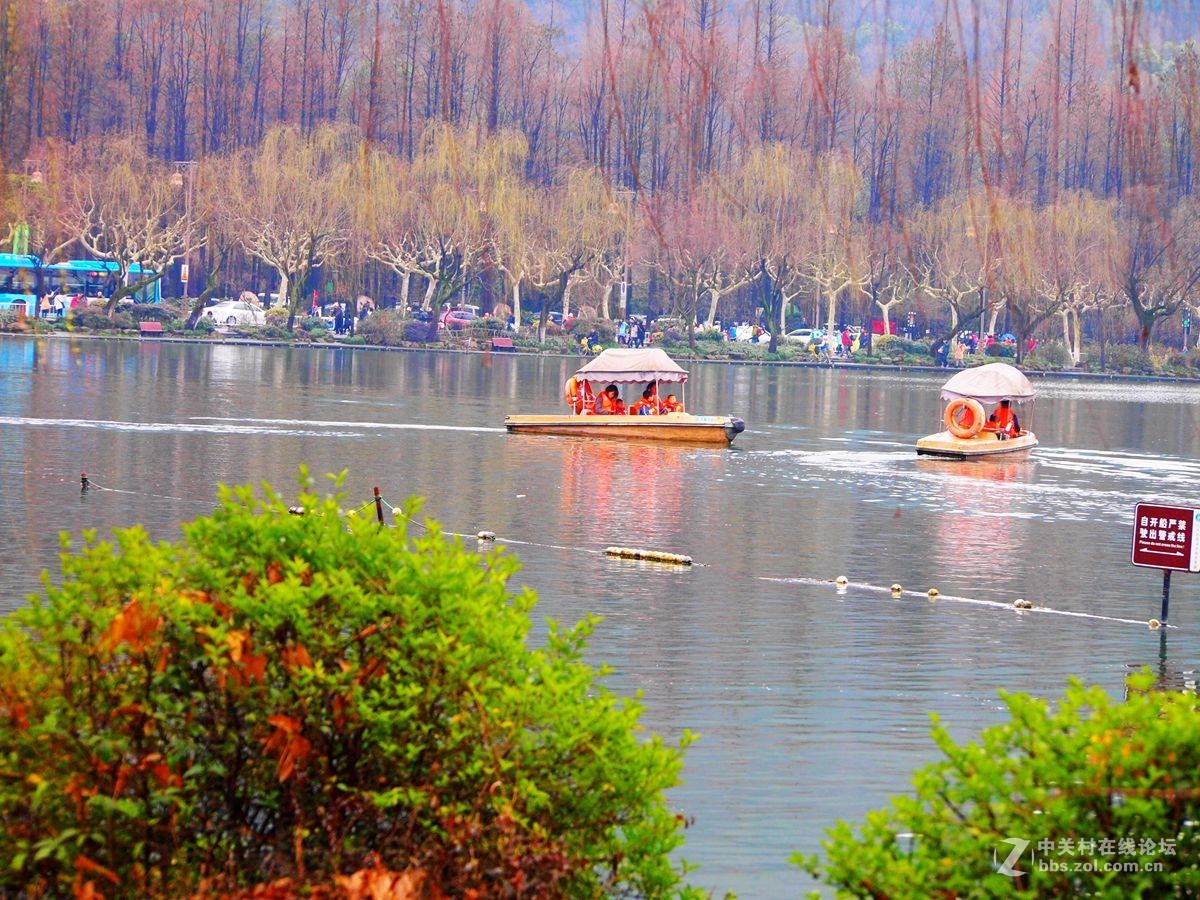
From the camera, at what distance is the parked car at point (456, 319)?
99.4 metres

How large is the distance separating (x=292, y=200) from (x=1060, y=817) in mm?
86015

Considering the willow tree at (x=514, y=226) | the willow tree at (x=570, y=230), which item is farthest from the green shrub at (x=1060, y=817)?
the willow tree at (x=570, y=230)

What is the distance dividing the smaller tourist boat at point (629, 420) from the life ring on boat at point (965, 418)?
502 cm

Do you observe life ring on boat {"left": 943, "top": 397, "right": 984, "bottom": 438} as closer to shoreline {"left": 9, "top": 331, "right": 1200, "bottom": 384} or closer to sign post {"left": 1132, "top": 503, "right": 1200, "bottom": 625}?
sign post {"left": 1132, "top": 503, "right": 1200, "bottom": 625}

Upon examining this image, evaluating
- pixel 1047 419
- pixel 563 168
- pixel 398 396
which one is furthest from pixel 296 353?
pixel 1047 419

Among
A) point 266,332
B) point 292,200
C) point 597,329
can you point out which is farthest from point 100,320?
point 597,329

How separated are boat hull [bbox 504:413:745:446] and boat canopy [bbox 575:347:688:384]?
82.4 inches

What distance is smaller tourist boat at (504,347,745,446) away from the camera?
4131cm

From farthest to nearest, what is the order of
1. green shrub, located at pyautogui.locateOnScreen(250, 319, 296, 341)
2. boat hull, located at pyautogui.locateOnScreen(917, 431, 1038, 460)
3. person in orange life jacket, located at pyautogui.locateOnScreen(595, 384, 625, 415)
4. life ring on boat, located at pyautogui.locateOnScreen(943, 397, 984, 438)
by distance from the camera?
green shrub, located at pyautogui.locateOnScreen(250, 319, 296, 341)
person in orange life jacket, located at pyautogui.locateOnScreen(595, 384, 625, 415)
life ring on boat, located at pyautogui.locateOnScreen(943, 397, 984, 438)
boat hull, located at pyautogui.locateOnScreen(917, 431, 1038, 460)

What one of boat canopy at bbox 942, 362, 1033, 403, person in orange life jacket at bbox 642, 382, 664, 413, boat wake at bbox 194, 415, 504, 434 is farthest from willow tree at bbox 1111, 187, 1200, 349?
boat wake at bbox 194, 415, 504, 434

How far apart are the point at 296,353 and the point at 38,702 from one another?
7914 cm

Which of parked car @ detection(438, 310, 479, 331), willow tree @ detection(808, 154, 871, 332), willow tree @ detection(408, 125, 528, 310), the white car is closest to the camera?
willow tree @ detection(408, 125, 528, 310)

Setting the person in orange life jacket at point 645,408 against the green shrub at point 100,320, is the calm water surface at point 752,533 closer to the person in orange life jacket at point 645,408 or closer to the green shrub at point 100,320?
the person in orange life jacket at point 645,408

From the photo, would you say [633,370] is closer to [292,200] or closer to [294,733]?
[294,733]
